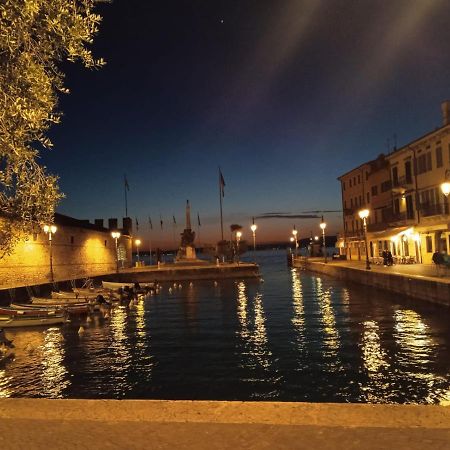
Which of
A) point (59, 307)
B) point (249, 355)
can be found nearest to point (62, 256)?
point (59, 307)

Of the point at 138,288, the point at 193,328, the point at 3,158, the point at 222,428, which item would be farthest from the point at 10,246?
the point at 138,288

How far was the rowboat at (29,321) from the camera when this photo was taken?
23.7 meters

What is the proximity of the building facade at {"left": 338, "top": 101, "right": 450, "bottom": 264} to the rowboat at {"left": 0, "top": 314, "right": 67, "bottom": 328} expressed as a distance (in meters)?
30.7

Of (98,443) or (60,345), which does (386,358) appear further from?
(60,345)

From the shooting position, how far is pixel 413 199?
149ft

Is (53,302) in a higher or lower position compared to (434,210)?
lower

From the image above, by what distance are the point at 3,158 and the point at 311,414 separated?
7309 mm

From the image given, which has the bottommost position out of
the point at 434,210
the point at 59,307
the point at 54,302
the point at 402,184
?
the point at 59,307

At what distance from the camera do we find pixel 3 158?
9023 mm

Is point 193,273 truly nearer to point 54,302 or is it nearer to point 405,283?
point 54,302

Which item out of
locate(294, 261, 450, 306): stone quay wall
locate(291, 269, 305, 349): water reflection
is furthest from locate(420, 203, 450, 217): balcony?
locate(291, 269, 305, 349): water reflection

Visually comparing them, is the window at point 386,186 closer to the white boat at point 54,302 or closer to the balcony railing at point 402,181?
the balcony railing at point 402,181

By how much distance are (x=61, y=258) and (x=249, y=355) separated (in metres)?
31.8

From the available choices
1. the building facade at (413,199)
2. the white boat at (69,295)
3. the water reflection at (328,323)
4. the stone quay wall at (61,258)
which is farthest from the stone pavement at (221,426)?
the building facade at (413,199)
